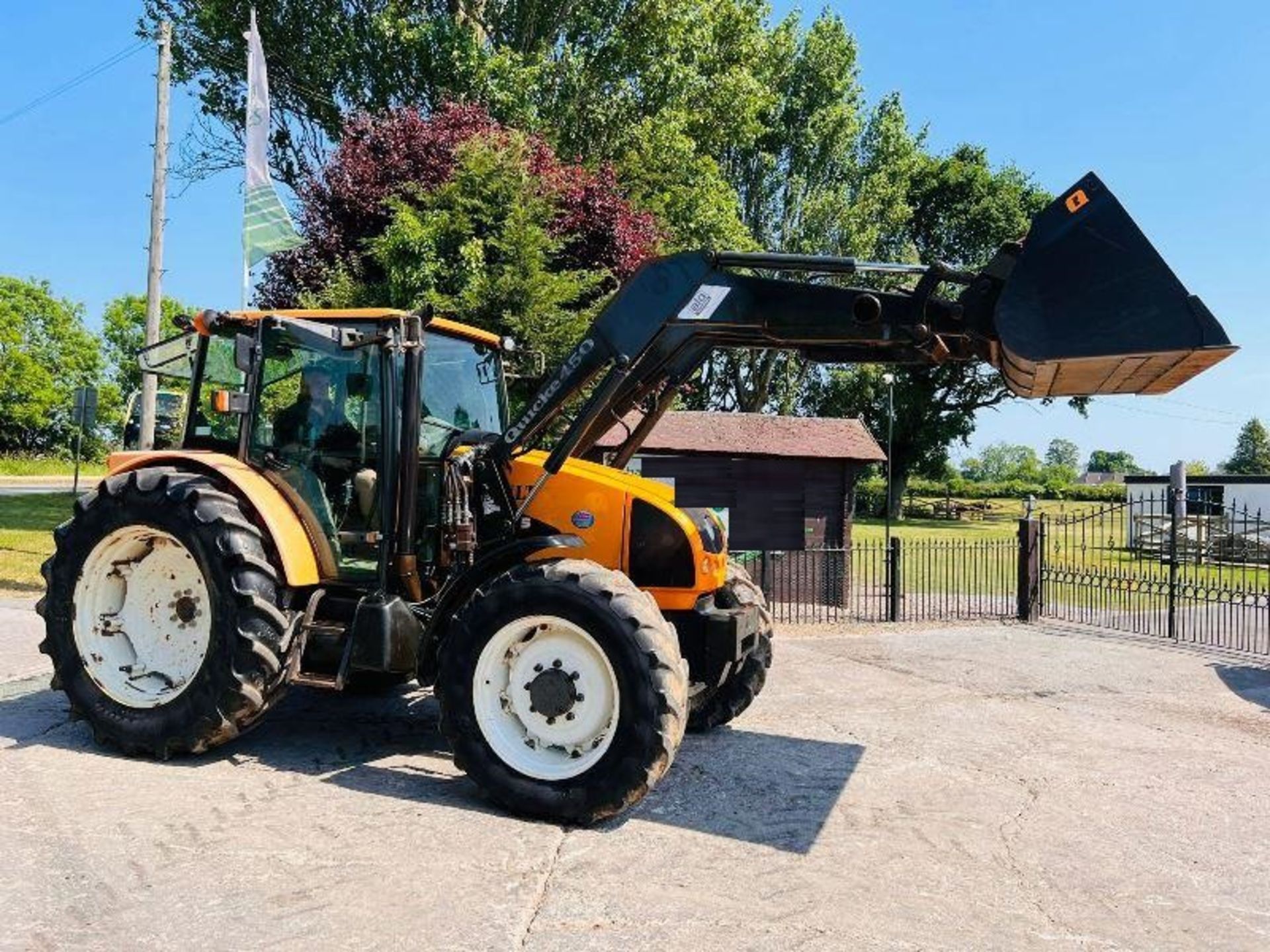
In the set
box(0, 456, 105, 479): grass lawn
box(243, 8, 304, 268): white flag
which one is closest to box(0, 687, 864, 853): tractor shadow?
box(243, 8, 304, 268): white flag

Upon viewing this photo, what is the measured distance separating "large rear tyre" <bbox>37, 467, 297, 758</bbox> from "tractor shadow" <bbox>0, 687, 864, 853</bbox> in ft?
0.93

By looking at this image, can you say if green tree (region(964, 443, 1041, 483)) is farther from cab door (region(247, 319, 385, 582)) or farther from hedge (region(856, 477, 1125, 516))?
cab door (region(247, 319, 385, 582))

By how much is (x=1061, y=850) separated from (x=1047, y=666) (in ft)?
18.0

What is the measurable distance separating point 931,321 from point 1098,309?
2.44ft

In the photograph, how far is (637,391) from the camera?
5.31m

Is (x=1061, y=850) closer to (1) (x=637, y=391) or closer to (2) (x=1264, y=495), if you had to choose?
(1) (x=637, y=391)

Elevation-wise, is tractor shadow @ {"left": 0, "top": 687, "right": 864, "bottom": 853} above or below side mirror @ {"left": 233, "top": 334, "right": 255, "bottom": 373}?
below

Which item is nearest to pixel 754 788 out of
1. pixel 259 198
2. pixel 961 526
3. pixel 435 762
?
pixel 435 762

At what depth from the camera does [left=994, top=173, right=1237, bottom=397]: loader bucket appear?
3877 millimetres

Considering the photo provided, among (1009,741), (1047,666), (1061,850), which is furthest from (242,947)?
(1047,666)

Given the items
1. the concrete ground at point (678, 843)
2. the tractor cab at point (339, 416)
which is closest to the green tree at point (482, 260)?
the tractor cab at point (339, 416)

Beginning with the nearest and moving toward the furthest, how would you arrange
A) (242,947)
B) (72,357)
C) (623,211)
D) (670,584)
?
(242,947)
(670,584)
(623,211)
(72,357)

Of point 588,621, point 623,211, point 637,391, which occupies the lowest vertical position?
point 588,621

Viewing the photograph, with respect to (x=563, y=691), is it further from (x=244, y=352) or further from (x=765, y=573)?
(x=765, y=573)
